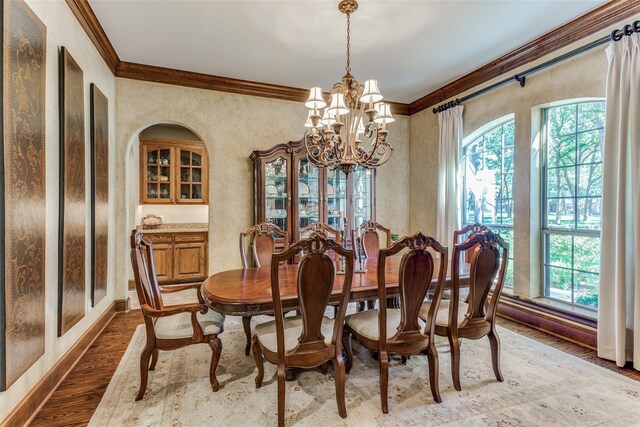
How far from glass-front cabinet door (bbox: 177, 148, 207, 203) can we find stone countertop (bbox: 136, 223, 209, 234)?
0.44 meters

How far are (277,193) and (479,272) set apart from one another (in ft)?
8.81

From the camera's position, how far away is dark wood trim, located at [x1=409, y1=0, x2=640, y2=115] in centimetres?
257

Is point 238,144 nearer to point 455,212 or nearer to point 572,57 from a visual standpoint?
point 455,212

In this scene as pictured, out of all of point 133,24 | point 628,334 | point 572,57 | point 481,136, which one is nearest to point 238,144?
point 133,24

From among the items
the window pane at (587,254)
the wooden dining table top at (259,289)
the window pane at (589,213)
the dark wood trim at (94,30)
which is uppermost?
the dark wood trim at (94,30)

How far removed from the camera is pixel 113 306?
3.62 meters

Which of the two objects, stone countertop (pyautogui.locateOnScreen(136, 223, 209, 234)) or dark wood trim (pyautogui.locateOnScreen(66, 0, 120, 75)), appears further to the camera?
stone countertop (pyautogui.locateOnScreen(136, 223, 209, 234))

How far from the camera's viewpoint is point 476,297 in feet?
6.97

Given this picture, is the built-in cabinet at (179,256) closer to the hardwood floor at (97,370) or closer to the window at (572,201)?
the hardwood floor at (97,370)

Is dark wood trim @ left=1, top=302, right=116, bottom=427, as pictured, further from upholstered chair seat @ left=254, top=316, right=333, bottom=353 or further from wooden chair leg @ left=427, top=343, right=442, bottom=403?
wooden chair leg @ left=427, top=343, right=442, bottom=403

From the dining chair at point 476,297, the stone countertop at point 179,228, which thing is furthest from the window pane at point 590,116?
the stone countertop at point 179,228

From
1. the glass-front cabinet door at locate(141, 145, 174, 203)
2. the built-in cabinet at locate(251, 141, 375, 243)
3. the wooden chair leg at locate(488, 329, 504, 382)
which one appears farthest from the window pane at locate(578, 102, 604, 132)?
the glass-front cabinet door at locate(141, 145, 174, 203)

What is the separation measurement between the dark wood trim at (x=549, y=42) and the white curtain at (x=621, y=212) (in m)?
0.26

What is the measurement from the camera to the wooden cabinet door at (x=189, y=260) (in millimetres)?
5062
